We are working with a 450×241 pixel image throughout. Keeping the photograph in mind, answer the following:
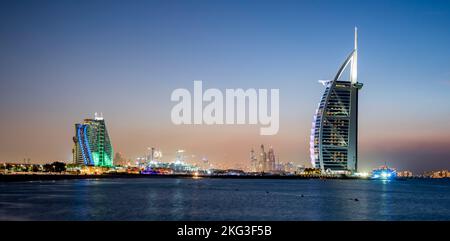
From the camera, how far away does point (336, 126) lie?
177 meters

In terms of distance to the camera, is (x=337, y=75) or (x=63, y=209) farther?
(x=337, y=75)

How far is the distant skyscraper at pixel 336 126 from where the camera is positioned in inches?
6870

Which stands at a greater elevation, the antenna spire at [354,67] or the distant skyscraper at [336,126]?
the antenna spire at [354,67]

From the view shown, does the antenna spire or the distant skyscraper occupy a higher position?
the antenna spire

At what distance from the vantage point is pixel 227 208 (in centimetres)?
4700

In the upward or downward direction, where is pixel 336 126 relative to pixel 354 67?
downward

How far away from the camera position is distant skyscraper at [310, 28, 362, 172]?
174500mm
